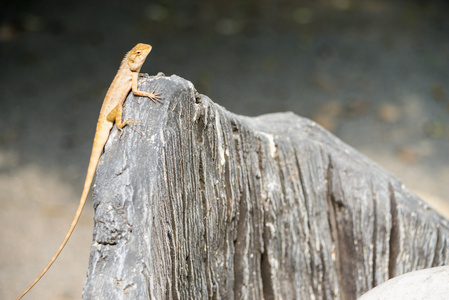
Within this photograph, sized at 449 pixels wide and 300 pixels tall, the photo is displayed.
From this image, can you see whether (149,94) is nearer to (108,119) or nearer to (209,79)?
(108,119)

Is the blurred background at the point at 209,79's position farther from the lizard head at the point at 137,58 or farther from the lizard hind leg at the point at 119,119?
the lizard hind leg at the point at 119,119

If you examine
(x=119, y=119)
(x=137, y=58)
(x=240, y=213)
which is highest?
(x=137, y=58)

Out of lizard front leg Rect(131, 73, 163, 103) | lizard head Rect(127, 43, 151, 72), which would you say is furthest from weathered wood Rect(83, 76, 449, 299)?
lizard head Rect(127, 43, 151, 72)

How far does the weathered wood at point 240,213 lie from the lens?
1.02m

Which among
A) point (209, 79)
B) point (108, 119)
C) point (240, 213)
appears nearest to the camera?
point (108, 119)

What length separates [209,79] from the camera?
4.43 metres

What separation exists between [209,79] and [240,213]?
306 cm

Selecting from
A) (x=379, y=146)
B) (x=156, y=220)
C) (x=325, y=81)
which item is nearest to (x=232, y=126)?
(x=156, y=220)

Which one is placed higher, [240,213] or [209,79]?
[209,79]

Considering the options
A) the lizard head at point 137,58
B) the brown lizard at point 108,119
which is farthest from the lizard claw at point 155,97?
the lizard head at point 137,58

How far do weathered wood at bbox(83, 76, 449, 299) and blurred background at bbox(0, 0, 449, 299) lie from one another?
1832mm

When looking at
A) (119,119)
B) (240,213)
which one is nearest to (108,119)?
(119,119)

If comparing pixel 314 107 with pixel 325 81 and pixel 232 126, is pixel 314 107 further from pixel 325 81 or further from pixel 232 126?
pixel 232 126

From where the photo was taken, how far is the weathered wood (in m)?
1.02
